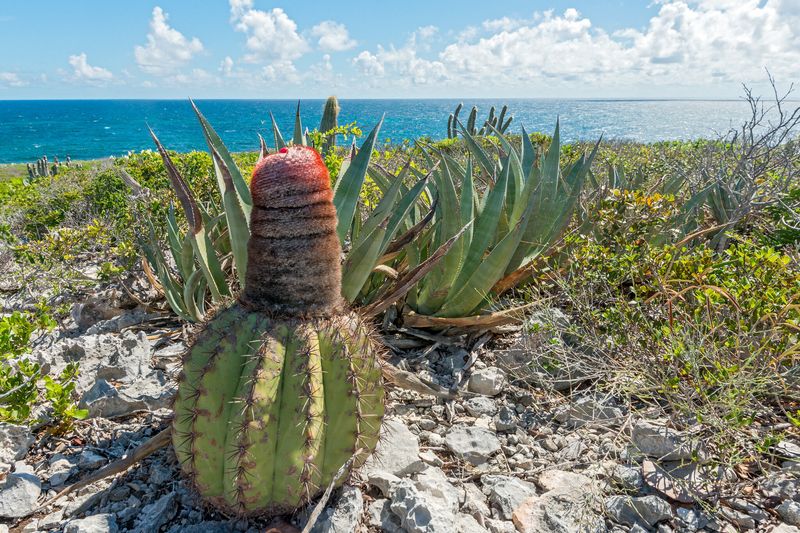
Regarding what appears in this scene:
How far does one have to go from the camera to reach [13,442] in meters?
2.05

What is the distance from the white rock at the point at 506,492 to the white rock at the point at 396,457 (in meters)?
0.27

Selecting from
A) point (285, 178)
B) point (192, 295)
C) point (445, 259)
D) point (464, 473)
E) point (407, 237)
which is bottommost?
point (464, 473)

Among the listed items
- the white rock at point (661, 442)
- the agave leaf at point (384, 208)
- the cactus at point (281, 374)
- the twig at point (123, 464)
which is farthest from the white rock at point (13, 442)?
the white rock at point (661, 442)

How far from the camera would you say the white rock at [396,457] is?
1950mm

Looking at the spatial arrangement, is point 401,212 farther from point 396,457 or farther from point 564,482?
point 564,482

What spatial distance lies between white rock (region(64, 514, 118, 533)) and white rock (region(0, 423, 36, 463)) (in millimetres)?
532

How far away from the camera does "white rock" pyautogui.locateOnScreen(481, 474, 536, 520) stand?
183cm

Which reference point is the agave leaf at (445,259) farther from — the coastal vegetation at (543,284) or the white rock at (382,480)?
the white rock at (382,480)

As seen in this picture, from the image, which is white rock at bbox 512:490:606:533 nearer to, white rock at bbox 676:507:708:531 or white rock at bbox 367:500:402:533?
white rock at bbox 676:507:708:531

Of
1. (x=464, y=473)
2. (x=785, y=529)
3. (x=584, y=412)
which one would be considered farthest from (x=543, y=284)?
(x=785, y=529)

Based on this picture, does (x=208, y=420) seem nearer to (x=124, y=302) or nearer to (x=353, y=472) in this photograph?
(x=353, y=472)

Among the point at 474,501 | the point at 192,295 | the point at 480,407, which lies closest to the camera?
the point at 474,501

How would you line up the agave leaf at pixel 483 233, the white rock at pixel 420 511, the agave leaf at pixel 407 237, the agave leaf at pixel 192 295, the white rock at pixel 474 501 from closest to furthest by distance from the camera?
the white rock at pixel 420 511 < the white rock at pixel 474 501 < the agave leaf at pixel 407 237 < the agave leaf at pixel 192 295 < the agave leaf at pixel 483 233

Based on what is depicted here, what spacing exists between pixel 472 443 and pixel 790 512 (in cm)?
114
